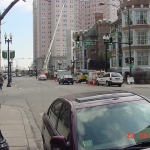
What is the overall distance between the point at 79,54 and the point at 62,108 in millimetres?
75247

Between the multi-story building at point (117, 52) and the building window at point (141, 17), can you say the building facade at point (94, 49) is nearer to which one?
the multi-story building at point (117, 52)

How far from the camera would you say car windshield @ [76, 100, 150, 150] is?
3326mm

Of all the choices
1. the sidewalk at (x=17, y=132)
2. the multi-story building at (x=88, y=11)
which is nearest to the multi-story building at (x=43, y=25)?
the multi-story building at (x=88, y=11)

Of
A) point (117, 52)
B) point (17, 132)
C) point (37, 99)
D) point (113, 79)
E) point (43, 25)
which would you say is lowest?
point (37, 99)

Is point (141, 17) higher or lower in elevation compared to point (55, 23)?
lower

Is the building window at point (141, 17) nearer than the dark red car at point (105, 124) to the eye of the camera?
No

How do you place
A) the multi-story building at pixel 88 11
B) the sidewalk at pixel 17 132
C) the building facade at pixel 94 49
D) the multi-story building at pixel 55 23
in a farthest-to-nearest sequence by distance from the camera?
the multi-story building at pixel 88 11 < the multi-story building at pixel 55 23 < the building facade at pixel 94 49 < the sidewalk at pixel 17 132

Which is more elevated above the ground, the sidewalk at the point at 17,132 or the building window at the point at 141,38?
the building window at the point at 141,38

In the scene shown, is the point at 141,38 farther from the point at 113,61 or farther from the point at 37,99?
the point at 37,99

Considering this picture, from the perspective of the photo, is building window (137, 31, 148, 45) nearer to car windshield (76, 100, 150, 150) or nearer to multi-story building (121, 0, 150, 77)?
multi-story building (121, 0, 150, 77)

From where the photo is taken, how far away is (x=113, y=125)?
11.7 ft

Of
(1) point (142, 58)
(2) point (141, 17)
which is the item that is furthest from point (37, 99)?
(2) point (141, 17)

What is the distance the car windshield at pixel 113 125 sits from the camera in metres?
3.33

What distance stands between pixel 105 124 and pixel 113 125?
0.11m
